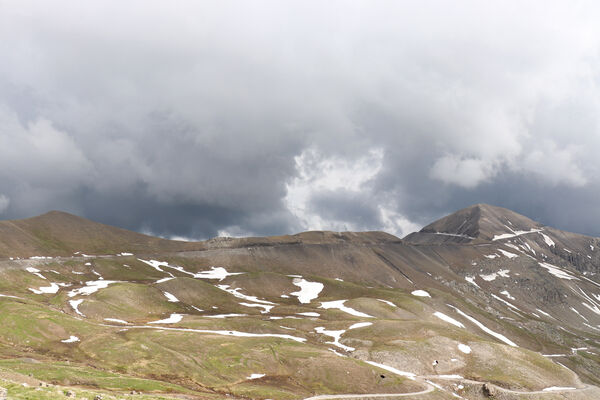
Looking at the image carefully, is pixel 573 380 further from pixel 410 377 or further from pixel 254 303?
pixel 254 303

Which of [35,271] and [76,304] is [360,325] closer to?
[76,304]

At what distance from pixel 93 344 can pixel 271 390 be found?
4216 cm

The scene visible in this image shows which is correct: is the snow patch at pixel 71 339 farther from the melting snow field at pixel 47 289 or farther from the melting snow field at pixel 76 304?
the melting snow field at pixel 47 289

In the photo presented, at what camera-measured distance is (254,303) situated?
Answer: 177 metres

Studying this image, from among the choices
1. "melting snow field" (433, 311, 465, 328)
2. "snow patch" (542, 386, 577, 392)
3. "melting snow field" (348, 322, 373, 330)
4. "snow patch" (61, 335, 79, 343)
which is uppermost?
"melting snow field" (433, 311, 465, 328)

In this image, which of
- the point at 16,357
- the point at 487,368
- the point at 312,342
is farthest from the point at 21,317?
the point at 487,368

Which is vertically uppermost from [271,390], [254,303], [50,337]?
[254,303]

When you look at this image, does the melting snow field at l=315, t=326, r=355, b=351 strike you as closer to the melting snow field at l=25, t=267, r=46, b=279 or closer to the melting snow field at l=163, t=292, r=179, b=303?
the melting snow field at l=163, t=292, r=179, b=303

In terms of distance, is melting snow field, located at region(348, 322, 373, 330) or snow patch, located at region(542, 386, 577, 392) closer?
snow patch, located at region(542, 386, 577, 392)

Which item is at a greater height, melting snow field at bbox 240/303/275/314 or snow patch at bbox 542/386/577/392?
melting snow field at bbox 240/303/275/314

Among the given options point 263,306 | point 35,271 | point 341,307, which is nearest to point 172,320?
point 263,306

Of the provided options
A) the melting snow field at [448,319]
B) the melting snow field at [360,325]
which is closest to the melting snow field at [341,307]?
the melting snow field at [360,325]

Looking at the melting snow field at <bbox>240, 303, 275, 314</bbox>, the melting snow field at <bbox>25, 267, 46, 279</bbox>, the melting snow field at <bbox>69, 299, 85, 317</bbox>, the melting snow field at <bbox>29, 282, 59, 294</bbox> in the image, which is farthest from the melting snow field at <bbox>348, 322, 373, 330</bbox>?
the melting snow field at <bbox>25, 267, 46, 279</bbox>

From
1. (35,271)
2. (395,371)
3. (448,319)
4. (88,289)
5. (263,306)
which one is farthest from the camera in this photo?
(448,319)
